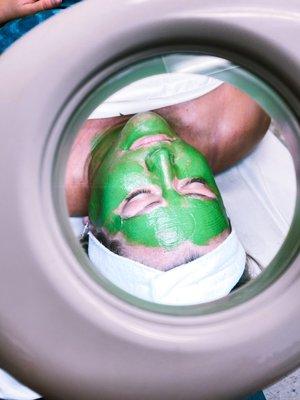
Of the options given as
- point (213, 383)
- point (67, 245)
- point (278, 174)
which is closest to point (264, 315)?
point (213, 383)

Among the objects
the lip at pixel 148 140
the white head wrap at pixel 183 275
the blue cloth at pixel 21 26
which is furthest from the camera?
the blue cloth at pixel 21 26

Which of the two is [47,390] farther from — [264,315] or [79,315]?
[264,315]

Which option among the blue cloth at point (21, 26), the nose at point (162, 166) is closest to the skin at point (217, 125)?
the nose at point (162, 166)

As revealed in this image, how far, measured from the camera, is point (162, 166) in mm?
840

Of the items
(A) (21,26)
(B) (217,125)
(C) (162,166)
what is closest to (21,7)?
(A) (21,26)

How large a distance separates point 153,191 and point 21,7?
1.89ft

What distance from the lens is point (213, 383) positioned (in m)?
0.58

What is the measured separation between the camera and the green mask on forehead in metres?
0.84

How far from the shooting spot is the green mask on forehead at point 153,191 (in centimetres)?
84

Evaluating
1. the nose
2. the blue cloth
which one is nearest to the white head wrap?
the nose

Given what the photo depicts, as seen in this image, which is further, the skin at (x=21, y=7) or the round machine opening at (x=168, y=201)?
the skin at (x=21, y=7)

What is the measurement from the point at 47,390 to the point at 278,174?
0.51 meters

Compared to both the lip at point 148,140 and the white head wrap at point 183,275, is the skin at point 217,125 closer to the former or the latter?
Result: the lip at point 148,140

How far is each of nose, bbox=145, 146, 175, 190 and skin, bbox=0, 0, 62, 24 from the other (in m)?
0.48
